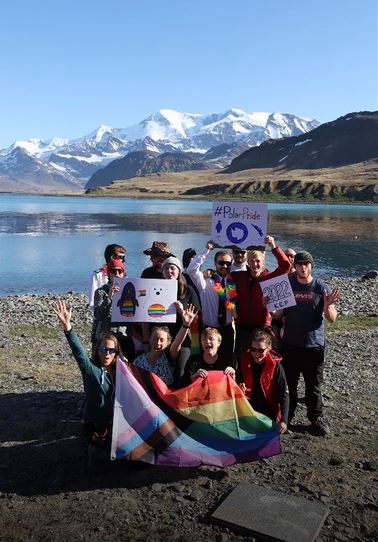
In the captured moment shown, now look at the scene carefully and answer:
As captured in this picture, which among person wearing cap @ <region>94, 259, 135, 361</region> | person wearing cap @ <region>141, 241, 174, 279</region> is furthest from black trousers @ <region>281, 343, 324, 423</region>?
person wearing cap @ <region>94, 259, 135, 361</region>

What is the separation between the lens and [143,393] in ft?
26.2

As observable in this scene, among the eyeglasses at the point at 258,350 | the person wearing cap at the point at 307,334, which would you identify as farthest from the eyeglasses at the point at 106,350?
the person wearing cap at the point at 307,334

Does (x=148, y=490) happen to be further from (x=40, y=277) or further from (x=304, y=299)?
(x=40, y=277)

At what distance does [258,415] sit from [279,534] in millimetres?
1830

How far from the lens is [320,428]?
9.64 meters

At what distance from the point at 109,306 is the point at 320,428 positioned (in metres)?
4.13

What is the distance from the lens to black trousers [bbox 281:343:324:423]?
962 cm

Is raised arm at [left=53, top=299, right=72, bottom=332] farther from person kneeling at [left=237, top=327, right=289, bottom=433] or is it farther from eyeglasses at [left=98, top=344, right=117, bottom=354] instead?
person kneeling at [left=237, top=327, right=289, bottom=433]

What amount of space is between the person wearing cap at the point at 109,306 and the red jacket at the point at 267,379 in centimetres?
189

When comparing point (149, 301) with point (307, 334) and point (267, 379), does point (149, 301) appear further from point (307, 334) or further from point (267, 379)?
point (307, 334)

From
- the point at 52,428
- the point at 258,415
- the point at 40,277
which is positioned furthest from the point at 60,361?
the point at 40,277

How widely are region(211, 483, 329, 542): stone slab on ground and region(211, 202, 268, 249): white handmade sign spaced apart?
4644 millimetres

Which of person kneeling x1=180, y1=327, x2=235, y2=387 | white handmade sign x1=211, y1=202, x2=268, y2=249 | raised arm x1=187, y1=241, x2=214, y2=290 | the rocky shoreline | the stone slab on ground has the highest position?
white handmade sign x1=211, y1=202, x2=268, y2=249

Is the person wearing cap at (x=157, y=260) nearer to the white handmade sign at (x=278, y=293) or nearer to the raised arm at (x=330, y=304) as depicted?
the white handmade sign at (x=278, y=293)
